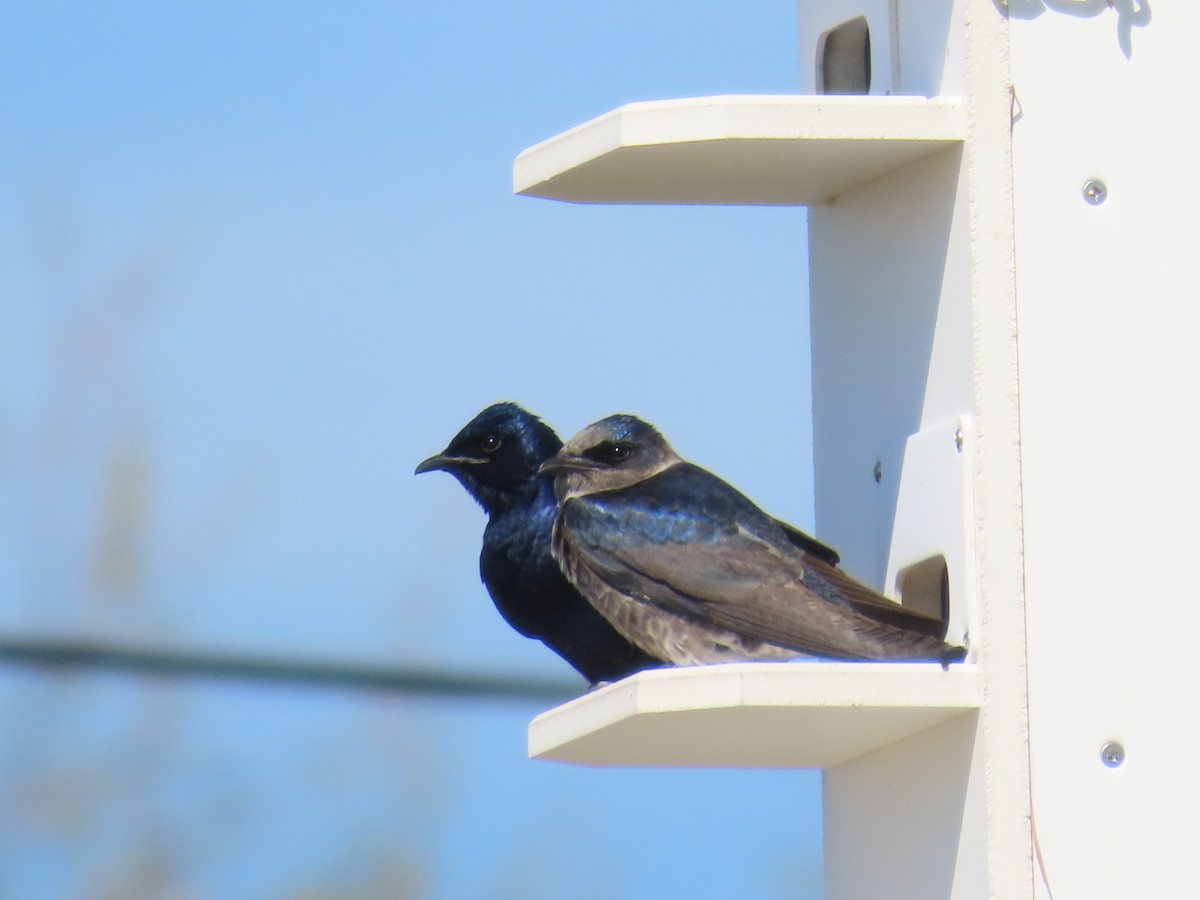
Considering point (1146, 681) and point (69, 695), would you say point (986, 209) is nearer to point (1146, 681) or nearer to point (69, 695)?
point (1146, 681)

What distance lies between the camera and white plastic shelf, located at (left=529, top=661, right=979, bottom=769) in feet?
8.53

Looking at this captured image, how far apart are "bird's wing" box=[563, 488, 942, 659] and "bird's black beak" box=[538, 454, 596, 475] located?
0.97 ft

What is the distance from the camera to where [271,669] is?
17.2 ft

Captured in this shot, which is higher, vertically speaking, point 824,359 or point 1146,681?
point 824,359

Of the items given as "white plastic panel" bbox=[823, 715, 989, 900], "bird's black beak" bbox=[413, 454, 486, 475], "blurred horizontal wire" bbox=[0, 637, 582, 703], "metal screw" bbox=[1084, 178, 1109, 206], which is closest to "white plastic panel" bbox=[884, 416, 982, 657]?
"white plastic panel" bbox=[823, 715, 989, 900]

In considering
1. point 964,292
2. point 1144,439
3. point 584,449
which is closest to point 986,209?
point 964,292

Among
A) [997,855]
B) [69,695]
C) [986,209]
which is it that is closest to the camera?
→ [997,855]

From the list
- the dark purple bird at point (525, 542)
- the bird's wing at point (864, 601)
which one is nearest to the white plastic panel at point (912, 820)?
the bird's wing at point (864, 601)

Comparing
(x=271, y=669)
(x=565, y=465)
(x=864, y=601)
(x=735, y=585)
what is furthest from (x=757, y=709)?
(x=271, y=669)

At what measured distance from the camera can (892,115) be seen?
2891mm

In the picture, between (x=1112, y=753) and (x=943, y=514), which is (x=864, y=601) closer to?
(x=943, y=514)

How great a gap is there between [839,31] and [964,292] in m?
0.74

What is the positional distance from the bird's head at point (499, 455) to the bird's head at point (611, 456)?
0.55 m

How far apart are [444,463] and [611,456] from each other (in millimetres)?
810
